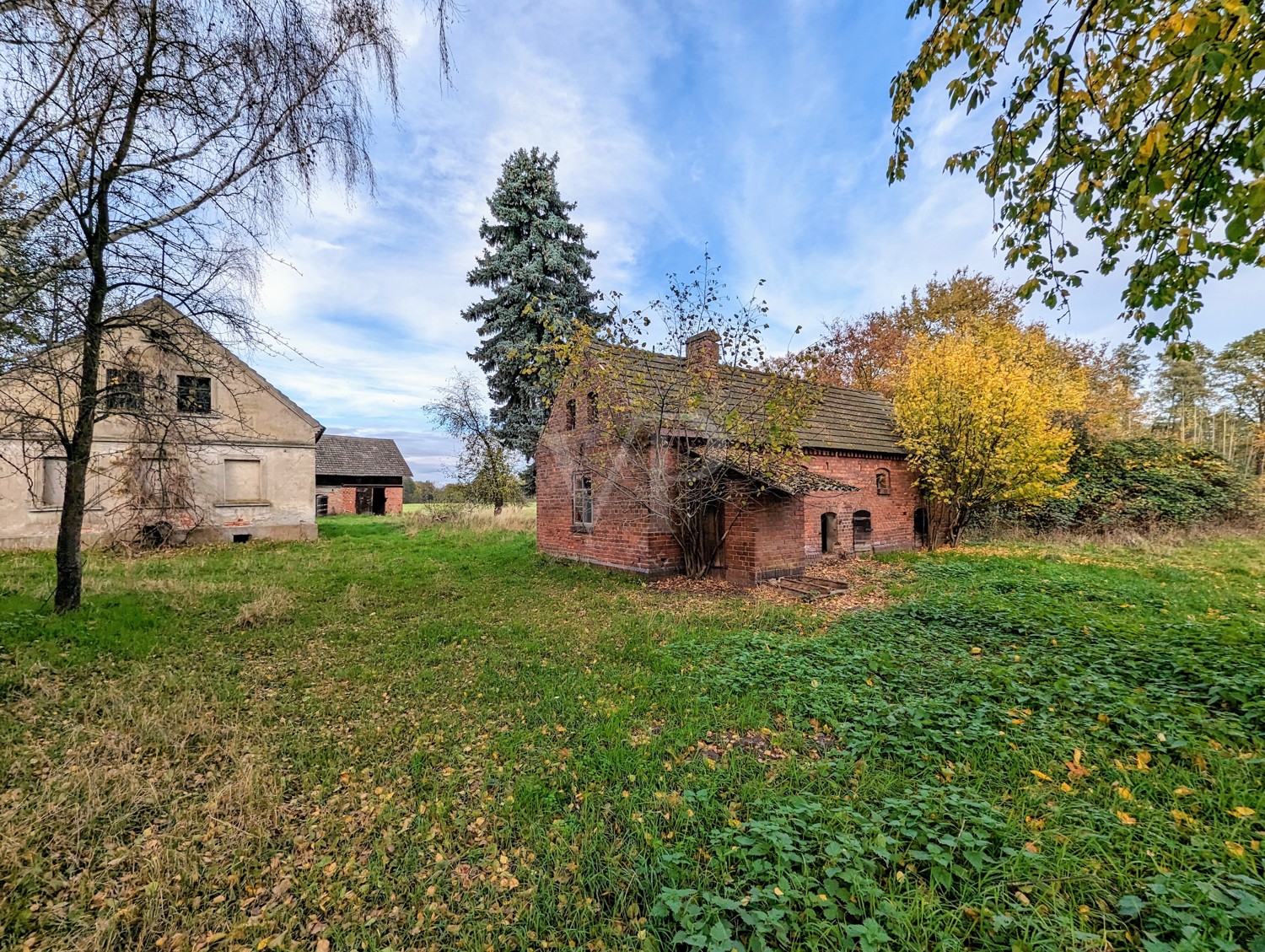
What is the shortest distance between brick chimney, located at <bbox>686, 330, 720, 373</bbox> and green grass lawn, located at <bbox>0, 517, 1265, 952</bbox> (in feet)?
17.4

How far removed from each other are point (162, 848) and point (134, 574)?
10915 mm

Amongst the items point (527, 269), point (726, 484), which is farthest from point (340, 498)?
point (726, 484)

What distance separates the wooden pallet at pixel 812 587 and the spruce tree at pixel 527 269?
13438 millimetres

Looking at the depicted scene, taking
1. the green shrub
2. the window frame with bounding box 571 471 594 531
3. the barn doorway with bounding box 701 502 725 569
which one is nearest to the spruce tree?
the window frame with bounding box 571 471 594 531

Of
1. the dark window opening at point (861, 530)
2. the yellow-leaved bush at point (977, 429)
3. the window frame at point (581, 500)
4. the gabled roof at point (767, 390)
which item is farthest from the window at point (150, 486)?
the yellow-leaved bush at point (977, 429)

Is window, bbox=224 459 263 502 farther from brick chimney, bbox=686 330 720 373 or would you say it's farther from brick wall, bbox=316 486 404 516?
brick chimney, bbox=686 330 720 373

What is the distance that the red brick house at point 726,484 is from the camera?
33.0 ft

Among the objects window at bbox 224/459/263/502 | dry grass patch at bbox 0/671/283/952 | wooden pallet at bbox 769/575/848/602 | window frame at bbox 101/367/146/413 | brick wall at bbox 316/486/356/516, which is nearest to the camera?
dry grass patch at bbox 0/671/283/952

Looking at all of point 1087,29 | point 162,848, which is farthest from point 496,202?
point 162,848

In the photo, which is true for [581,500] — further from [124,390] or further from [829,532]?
[124,390]

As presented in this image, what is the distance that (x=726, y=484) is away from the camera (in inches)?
399

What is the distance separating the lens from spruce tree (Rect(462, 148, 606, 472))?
20719mm

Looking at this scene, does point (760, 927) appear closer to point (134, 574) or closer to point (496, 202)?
point (134, 574)

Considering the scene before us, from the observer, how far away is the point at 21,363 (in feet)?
15.5
